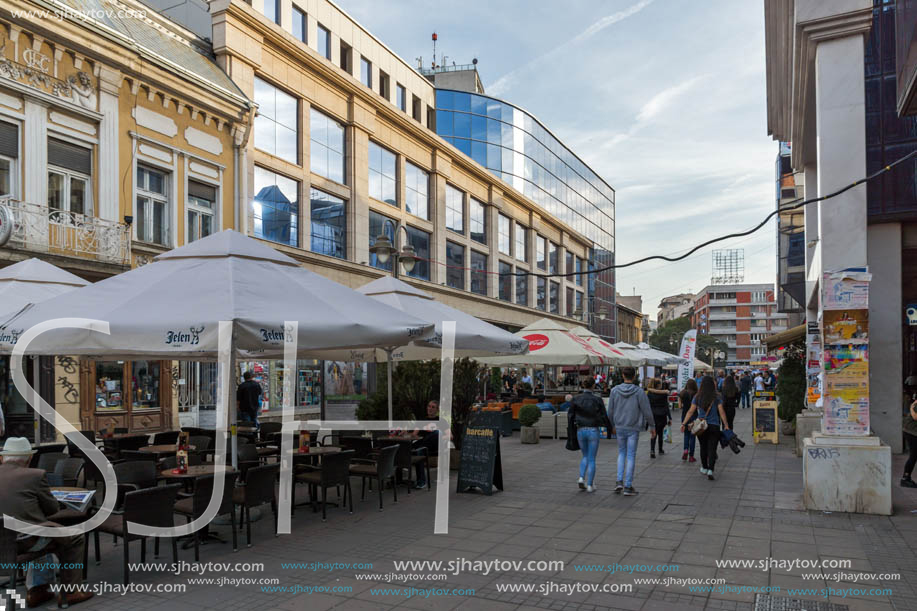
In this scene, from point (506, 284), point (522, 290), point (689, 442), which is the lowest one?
point (689, 442)

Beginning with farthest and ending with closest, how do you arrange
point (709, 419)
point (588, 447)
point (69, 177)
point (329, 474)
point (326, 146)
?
point (326, 146) < point (69, 177) < point (709, 419) < point (588, 447) < point (329, 474)

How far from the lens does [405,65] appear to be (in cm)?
3206

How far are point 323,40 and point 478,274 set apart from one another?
16.5 m

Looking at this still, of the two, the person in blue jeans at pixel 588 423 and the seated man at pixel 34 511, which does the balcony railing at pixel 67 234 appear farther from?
the person in blue jeans at pixel 588 423

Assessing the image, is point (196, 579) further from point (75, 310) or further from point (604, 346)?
point (604, 346)

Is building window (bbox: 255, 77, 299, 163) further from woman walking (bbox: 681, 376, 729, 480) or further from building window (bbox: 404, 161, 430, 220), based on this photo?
woman walking (bbox: 681, 376, 729, 480)

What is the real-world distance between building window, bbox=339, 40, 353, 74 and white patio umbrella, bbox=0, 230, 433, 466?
71.1 feet

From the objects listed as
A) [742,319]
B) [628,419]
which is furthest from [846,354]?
[742,319]

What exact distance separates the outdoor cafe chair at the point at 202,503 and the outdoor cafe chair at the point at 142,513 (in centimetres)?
39

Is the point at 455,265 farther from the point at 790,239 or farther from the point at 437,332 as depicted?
the point at 437,332

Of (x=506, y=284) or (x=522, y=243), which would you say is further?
(x=522, y=243)

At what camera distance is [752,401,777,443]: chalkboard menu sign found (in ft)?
55.5

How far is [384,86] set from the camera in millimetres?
30406

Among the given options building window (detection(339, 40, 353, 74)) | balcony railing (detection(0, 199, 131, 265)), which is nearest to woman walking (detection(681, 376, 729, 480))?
balcony railing (detection(0, 199, 131, 265))
